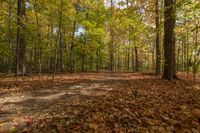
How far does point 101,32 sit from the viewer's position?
26.8 m

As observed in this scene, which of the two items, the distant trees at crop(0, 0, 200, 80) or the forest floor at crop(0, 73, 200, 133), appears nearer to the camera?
the forest floor at crop(0, 73, 200, 133)

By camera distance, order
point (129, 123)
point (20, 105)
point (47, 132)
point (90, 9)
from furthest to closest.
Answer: point (90, 9), point (20, 105), point (129, 123), point (47, 132)

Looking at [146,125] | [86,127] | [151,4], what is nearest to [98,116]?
[86,127]

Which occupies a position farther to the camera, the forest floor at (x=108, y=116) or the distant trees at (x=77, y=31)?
the distant trees at (x=77, y=31)

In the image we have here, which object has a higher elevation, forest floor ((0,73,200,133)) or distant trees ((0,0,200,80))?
distant trees ((0,0,200,80))

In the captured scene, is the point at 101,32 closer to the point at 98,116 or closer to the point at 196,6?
the point at 196,6

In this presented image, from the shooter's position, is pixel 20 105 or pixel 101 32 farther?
pixel 101 32

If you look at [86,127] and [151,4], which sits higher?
[151,4]

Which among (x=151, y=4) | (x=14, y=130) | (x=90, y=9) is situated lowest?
(x=14, y=130)

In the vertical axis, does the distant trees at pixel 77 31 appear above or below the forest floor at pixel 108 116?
above

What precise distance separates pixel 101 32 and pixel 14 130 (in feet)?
76.5

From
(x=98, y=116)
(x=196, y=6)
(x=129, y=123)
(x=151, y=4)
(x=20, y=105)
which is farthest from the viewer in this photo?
(x=151, y=4)

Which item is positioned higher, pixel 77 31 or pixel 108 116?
pixel 77 31

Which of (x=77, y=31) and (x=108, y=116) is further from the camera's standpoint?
(x=77, y=31)
